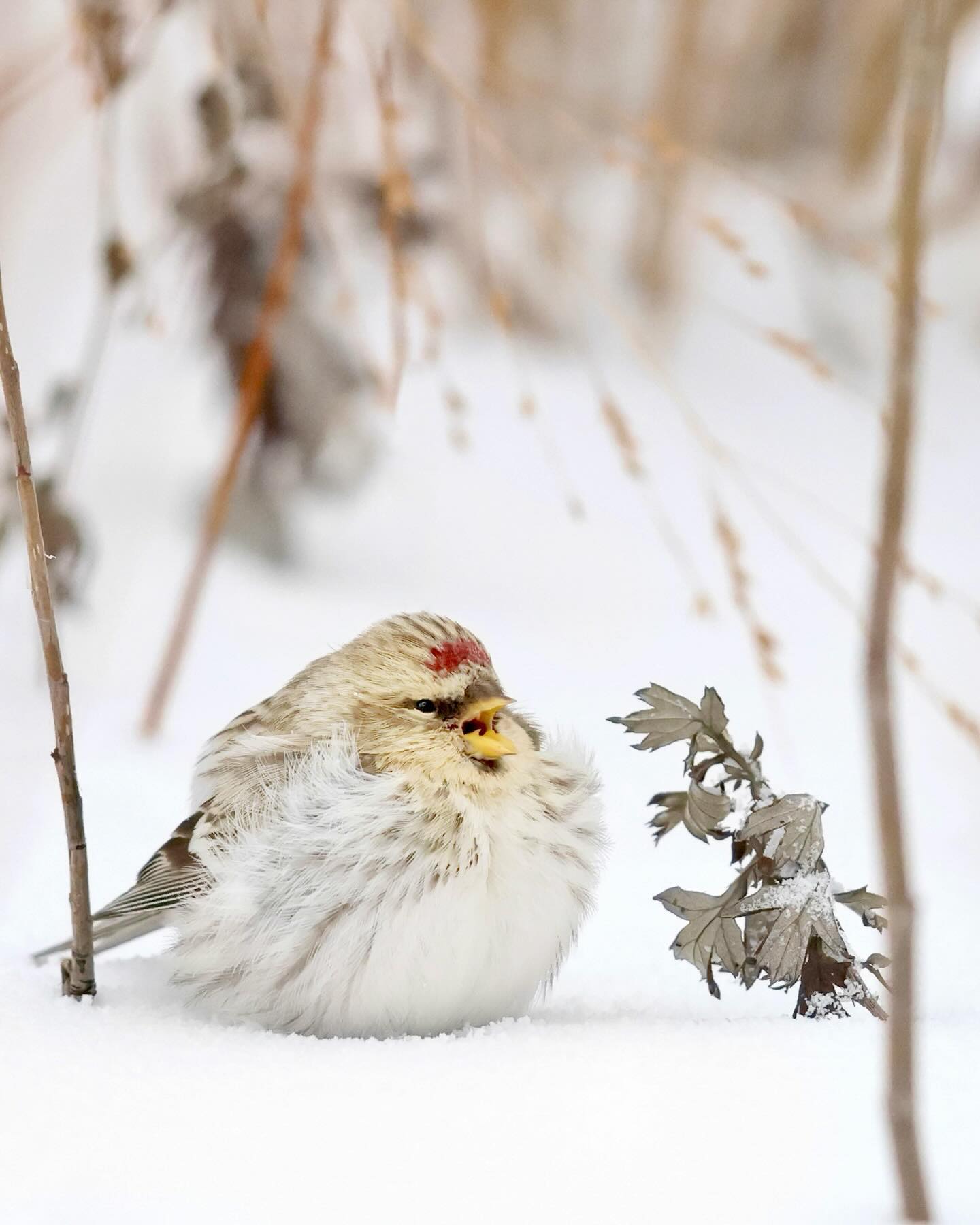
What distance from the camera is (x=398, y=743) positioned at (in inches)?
64.9

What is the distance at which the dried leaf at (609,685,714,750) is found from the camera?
1.49m

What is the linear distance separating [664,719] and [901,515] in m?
0.75

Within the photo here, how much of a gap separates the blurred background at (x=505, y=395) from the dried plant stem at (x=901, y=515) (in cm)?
4

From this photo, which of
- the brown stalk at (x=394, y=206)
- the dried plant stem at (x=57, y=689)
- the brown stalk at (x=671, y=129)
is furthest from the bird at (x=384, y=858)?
the brown stalk at (x=671, y=129)

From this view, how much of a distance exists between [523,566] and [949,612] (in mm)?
1105

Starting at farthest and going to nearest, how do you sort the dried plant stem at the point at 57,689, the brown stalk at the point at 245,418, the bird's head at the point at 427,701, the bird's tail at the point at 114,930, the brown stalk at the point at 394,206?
the brown stalk at the point at 245,418
the brown stalk at the point at 394,206
the bird's tail at the point at 114,930
the bird's head at the point at 427,701
the dried plant stem at the point at 57,689

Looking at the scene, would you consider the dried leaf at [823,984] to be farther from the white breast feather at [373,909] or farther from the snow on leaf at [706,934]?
the white breast feather at [373,909]

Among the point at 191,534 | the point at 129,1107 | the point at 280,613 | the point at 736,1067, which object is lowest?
the point at 129,1107

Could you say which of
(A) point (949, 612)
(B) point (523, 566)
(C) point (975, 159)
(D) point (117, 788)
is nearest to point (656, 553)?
(B) point (523, 566)

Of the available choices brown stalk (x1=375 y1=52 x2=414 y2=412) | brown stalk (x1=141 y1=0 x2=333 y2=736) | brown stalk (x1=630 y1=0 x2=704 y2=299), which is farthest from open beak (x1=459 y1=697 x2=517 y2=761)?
brown stalk (x1=630 y1=0 x2=704 y2=299)

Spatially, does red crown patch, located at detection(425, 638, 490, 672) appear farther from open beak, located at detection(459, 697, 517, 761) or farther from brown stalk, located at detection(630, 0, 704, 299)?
brown stalk, located at detection(630, 0, 704, 299)

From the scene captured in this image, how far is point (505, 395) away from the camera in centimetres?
461

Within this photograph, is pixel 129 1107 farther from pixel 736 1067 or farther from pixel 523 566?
pixel 523 566

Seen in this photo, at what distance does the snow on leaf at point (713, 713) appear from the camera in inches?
59.2
